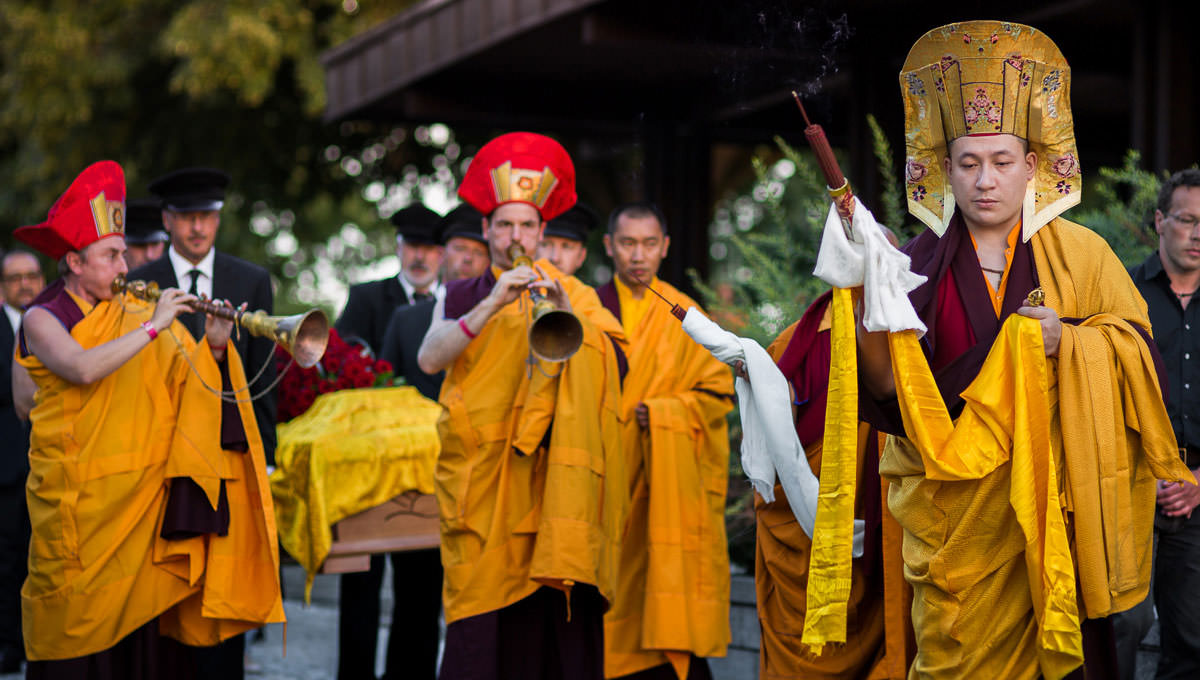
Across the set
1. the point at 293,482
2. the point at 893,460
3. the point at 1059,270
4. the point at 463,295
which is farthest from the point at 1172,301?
the point at 293,482

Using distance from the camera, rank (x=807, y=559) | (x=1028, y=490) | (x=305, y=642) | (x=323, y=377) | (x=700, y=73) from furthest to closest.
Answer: (x=700, y=73) < (x=305, y=642) < (x=323, y=377) < (x=807, y=559) < (x=1028, y=490)

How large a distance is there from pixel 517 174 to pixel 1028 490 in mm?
2559

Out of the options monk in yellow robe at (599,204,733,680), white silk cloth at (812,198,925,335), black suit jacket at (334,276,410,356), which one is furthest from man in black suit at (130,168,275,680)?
white silk cloth at (812,198,925,335)

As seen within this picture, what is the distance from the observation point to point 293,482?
6.32 metres

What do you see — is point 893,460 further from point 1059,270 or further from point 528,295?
point 528,295

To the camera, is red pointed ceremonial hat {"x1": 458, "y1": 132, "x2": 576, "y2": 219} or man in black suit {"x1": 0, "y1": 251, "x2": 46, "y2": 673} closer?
red pointed ceremonial hat {"x1": 458, "y1": 132, "x2": 576, "y2": 219}

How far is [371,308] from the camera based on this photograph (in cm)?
797

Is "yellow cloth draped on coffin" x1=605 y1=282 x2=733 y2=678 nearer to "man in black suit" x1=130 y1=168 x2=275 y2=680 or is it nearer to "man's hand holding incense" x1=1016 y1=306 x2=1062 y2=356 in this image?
"man in black suit" x1=130 y1=168 x2=275 y2=680

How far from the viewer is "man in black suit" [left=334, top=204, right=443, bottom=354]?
7832 mm

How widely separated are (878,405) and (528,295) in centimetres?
206

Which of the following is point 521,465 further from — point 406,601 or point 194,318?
point 406,601

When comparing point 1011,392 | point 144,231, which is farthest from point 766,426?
point 144,231

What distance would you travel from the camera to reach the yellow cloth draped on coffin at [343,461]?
20.4ft

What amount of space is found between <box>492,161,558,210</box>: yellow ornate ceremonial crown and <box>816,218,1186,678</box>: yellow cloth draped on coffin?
217 cm
